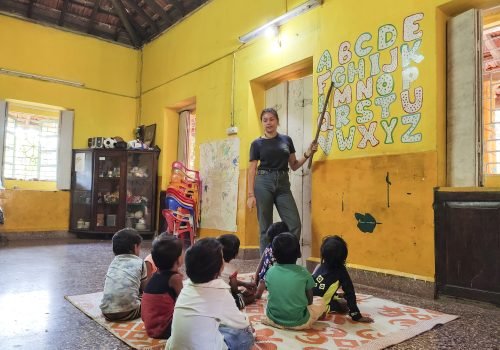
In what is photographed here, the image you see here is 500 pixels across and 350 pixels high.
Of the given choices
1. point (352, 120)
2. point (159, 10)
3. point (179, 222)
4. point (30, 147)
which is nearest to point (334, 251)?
point (352, 120)

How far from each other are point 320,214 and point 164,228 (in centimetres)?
359

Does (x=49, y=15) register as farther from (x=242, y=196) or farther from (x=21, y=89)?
(x=242, y=196)

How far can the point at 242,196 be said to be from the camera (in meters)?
4.85

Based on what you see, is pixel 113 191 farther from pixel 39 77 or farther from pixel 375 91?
pixel 375 91

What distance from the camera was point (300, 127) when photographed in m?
4.41

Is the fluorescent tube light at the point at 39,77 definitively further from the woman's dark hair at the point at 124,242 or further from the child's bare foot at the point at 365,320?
the child's bare foot at the point at 365,320

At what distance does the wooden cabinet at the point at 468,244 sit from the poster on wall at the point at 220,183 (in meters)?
2.61

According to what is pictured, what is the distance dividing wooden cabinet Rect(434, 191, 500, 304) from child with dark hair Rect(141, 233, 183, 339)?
201 cm

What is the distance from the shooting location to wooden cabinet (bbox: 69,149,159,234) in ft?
Result: 22.4

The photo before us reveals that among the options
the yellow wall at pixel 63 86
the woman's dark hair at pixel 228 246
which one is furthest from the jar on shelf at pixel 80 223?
the woman's dark hair at pixel 228 246

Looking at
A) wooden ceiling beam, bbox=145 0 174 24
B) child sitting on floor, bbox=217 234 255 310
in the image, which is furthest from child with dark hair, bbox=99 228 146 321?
wooden ceiling beam, bbox=145 0 174 24

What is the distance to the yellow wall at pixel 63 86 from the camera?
6469 millimetres

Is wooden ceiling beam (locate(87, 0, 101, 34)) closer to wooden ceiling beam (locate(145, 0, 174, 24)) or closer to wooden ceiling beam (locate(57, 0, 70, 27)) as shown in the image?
wooden ceiling beam (locate(57, 0, 70, 27))

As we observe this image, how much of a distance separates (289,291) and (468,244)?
59.8 inches
